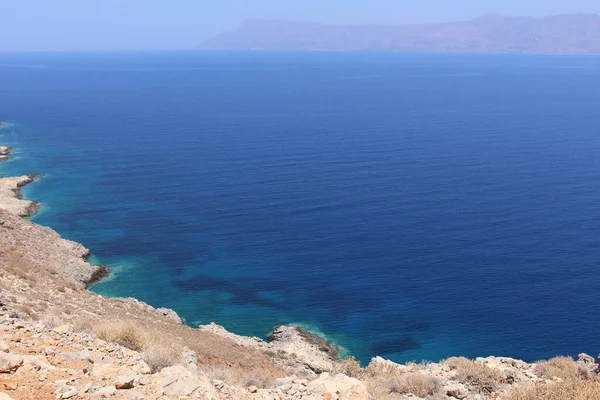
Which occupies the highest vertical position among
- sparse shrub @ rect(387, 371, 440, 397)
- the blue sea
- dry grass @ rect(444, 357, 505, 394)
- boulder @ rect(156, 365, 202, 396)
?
the blue sea

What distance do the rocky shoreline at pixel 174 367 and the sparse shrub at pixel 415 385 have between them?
40 millimetres

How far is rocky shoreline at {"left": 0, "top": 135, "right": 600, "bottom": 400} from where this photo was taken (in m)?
16.3

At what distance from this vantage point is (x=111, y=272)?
57125 mm

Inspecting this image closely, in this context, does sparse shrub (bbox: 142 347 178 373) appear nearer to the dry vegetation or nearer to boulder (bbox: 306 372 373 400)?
the dry vegetation

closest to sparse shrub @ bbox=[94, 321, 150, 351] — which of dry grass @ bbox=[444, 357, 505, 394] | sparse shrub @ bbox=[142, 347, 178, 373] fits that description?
sparse shrub @ bbox=[142, 347, 178, 373]

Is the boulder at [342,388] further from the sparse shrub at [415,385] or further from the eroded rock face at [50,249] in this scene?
the eroded rock face at [50,249]

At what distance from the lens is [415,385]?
22.5 metres

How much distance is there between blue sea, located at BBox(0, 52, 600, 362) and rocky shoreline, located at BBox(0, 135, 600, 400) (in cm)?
1075

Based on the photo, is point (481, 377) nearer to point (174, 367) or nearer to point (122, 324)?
point (174, 367)

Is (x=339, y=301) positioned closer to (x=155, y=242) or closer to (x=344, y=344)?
(x=344, y=344)

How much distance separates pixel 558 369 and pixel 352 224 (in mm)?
43414

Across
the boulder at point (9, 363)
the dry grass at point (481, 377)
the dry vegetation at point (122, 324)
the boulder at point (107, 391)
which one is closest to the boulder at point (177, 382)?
the boulder at point (107, 391)

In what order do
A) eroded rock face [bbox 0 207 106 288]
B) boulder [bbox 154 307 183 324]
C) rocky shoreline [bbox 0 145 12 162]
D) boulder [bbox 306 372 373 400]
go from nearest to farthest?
boulder [bbox 306 372 373 400] → boulder [bbox 154 307 183 324] → eroded rock face [bbox 0 207 106 288] → rocky shoreline [bbox 0 145 12 162]

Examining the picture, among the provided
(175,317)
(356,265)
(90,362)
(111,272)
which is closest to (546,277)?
(356,265)
